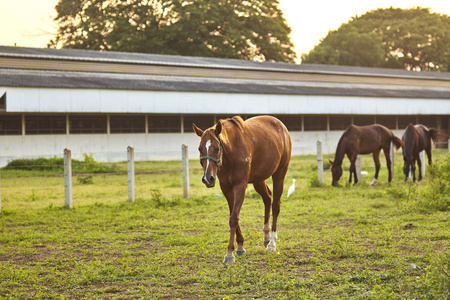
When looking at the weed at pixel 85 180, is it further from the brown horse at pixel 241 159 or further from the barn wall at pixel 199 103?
the brown horse at pixel 241 159

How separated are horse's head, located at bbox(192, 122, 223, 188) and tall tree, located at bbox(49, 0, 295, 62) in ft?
135

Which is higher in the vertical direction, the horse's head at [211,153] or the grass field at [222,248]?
the horse's head at [211,153]

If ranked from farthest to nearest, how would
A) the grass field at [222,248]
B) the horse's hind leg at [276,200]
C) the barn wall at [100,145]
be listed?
A: the barn wall at [100,145] → the horse's hind leg at [276,200] → the grass field at [222,248]

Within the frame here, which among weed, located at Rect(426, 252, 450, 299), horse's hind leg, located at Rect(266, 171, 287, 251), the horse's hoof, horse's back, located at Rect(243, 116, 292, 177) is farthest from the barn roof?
weed, located at Rect(426, 252, 450, 299)

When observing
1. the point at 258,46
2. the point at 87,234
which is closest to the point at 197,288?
the point at 87,234

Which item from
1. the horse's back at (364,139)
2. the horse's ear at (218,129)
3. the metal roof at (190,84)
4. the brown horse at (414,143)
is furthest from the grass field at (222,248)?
the metal roof at (190,84)

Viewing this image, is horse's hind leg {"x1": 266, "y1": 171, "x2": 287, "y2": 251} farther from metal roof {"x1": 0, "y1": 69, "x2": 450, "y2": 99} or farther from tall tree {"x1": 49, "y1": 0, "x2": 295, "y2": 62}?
tall tree {"x1": 49, "y1": 0, "x2": 295, "y2": 62}

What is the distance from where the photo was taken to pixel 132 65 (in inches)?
1217

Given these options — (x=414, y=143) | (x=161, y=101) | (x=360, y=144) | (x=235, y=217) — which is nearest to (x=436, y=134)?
(x=414, y=143)

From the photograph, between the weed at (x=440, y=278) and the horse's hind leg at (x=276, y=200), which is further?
the horse's hind leg at (x=276, y=200)

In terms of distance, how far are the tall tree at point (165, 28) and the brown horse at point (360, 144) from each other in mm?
32001

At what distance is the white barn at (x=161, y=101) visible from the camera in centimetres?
2505

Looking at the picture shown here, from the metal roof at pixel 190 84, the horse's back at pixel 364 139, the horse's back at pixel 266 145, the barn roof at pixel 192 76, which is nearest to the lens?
the horse's back at pixel 266 145

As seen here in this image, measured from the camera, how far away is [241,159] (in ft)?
22.2
